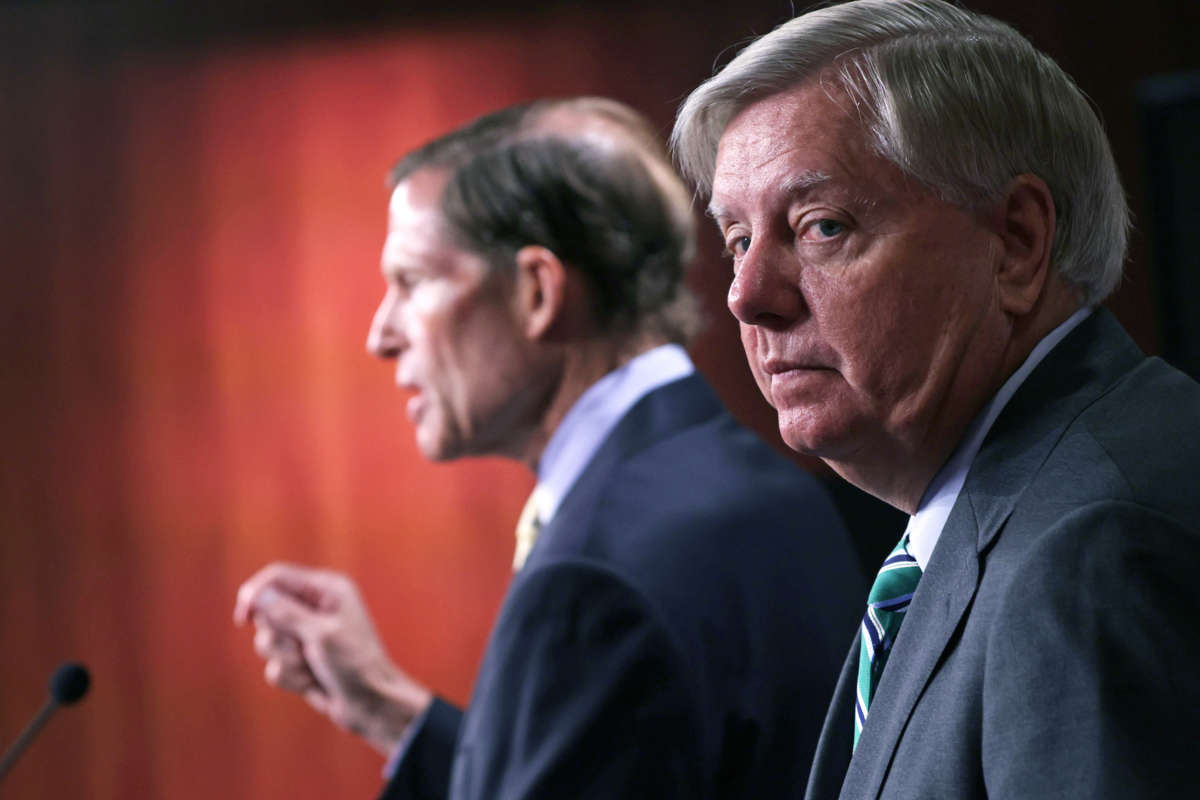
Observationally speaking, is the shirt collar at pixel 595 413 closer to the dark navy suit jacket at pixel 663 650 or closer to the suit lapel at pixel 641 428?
the suit lapel at pixel 641 428

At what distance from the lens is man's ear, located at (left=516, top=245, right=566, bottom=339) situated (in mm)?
1859

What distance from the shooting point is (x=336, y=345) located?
319 cm

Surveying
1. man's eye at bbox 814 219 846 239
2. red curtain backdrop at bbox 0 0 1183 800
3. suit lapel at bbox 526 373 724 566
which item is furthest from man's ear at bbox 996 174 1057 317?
red curtain backdrop at bbox 0 0 1183 800

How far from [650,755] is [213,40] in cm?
245

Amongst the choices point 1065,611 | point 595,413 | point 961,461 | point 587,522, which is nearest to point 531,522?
point 595,413

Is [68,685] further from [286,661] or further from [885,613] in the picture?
[885,613]

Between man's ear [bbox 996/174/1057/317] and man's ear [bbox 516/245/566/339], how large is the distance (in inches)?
37.3

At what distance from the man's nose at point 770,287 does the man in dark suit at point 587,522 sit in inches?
18.1

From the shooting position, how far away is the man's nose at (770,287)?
1003 millimetres

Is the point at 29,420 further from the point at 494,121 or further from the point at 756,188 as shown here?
the point at 756,188

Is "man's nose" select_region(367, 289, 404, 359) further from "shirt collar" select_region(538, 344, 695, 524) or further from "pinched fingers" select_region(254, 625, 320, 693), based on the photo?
"pinched fingers" select_region(254, 625, 320, 693)

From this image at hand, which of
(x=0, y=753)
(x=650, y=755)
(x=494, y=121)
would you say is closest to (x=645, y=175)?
(x=494, y=121)

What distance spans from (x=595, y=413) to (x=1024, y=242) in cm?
88

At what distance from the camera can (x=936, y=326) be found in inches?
37.9
